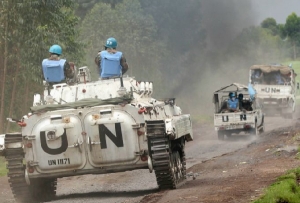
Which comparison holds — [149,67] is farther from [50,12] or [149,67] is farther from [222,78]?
[50,12]

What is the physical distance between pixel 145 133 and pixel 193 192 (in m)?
1.60

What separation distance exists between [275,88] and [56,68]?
28.6 metres

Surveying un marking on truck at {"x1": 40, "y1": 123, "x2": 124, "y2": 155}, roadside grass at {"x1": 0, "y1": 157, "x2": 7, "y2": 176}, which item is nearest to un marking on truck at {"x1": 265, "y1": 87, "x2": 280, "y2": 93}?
roadside grass at {"x1": 0, "y1": 157, "x2": 7, "y2": 176}

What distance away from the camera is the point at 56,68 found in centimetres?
1708

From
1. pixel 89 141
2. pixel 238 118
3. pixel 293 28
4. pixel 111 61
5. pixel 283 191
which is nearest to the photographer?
pixel 283 191

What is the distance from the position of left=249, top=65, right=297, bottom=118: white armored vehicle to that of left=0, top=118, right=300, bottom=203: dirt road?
60.1 feet

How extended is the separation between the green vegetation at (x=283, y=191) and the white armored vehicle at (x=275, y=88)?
30170 millimetres

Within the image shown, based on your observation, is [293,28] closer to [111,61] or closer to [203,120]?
[203,120]

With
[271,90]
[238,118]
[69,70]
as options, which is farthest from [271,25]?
[69,70]

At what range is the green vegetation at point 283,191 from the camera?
11541 millimetres

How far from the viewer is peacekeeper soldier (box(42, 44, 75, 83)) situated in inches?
669

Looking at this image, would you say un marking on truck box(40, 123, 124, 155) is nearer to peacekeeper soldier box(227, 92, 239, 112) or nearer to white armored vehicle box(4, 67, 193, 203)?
white armored vehicle box(4, 67, 193, 203)

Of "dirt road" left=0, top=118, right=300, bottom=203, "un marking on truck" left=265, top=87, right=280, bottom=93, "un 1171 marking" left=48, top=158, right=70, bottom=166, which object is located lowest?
"dirt road" left=0, top=118, right=300, bottom=203

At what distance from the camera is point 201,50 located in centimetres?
5812
